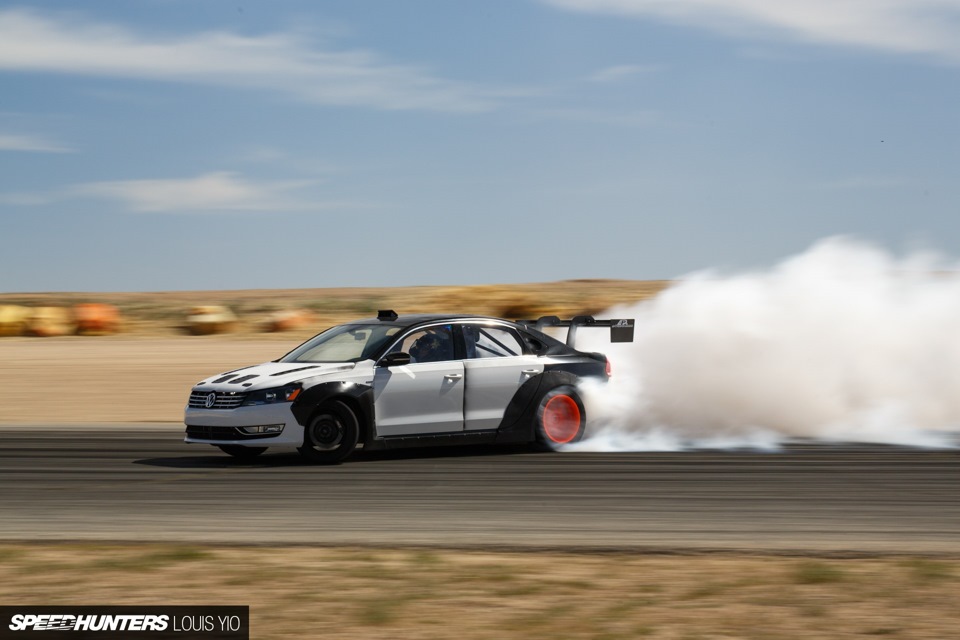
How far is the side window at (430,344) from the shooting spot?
42.7 ft

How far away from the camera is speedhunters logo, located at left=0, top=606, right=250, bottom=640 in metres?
5.88

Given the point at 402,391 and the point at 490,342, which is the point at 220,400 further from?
the point at 490,342

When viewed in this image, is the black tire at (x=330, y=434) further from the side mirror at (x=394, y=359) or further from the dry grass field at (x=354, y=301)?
the dry grass field at (x=354, y=301)

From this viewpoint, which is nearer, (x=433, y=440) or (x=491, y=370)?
(x=433, y=440)

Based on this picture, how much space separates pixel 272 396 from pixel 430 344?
6.10ft

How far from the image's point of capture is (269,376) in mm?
12422

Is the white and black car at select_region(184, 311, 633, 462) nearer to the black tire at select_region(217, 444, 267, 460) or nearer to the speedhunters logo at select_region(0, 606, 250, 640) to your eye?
the black tire at select_region(217, 444, 267, 460)

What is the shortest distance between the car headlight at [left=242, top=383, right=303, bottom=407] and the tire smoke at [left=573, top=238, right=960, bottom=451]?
409 centimetres

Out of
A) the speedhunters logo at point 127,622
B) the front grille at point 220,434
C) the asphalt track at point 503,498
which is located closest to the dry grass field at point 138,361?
the front grille at point 220,434

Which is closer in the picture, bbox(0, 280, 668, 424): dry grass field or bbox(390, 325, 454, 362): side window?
bbox(390, 325, 454, 362): side window

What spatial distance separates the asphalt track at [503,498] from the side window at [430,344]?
3.52 feet

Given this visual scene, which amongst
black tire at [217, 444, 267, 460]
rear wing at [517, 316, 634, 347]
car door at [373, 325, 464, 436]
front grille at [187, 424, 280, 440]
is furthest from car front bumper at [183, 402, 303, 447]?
rear wing at [517, 316, 634, 347]

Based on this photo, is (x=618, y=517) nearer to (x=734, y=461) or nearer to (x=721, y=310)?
(x=734, y=461)

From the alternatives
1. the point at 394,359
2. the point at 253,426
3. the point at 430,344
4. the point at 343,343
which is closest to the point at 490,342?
the point at 430,344
